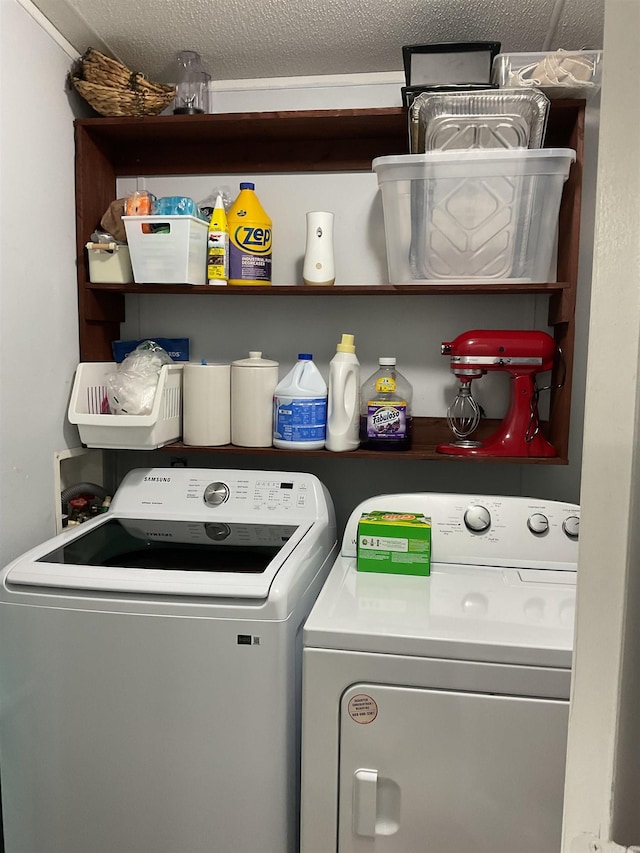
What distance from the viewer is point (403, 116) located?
6.07ft

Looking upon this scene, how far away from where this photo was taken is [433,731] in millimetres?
1298

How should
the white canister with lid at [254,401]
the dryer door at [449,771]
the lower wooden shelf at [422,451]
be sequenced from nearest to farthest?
1. the dryer door at [449,771]
2. the lower wooden shelf at [422,451]
3. the white canister with lid at [254,401]

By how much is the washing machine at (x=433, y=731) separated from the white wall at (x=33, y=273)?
884 millimetres

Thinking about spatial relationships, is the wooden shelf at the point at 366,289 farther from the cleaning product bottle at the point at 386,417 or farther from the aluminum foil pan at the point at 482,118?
the aluminum foil pan at the point at 482,118

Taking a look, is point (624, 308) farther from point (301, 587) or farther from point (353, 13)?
point (353, 13)

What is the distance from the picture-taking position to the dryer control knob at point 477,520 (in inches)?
69.1

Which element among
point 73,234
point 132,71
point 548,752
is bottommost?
point 548,752

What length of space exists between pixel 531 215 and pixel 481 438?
678mm

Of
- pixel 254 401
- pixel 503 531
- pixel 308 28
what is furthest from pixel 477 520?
pixel 308 28

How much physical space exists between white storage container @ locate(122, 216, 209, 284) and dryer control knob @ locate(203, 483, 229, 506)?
59cm

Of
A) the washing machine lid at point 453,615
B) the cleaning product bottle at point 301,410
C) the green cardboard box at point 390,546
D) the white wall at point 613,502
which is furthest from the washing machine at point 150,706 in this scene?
the white wall at point 613,502

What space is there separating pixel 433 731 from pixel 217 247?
1371 millimetres

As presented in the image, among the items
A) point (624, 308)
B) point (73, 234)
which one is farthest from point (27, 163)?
point (624, 308)

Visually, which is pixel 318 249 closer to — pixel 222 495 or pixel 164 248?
pixel 164 248
